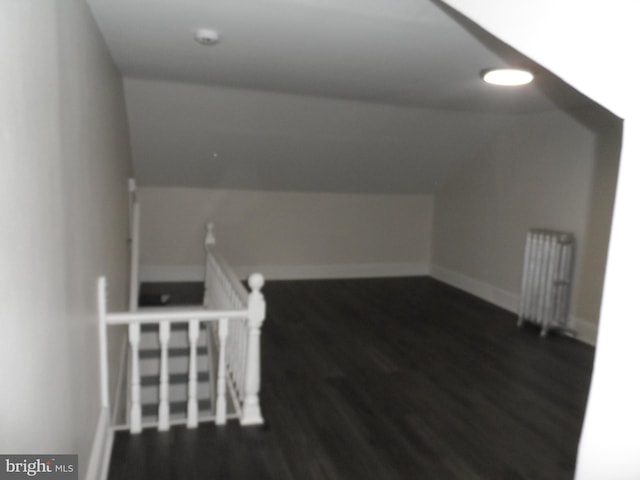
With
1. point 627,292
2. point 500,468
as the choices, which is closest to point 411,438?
point 500,468

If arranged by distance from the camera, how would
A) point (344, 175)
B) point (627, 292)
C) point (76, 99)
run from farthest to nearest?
point (344, 175) < point (76, 99) < point (627, 292)

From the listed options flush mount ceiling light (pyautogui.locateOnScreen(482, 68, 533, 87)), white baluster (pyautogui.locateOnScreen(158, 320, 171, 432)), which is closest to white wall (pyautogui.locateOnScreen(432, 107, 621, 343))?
flush mount ceiling light (pyautogui.locateOnScreen(482, 68, 533, 87))

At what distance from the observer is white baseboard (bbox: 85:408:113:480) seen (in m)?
1.90

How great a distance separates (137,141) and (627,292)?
4.59 m

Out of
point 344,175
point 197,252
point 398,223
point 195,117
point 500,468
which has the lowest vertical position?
point 500,468

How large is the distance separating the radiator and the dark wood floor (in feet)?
0.57

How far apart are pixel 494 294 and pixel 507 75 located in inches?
116

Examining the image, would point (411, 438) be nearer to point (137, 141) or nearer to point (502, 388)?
point (502, 388)

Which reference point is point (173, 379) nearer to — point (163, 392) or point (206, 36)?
point (163, 392)

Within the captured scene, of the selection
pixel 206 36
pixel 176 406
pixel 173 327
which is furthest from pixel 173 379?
pixel 206 36

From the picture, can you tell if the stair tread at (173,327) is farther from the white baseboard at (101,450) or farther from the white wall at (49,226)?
the white wall at (49,226)

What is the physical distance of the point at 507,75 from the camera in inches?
115

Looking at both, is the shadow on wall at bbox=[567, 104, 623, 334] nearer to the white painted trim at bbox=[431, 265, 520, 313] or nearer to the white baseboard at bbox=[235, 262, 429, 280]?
the white painted trim at bbox=[431, 265, 520, 313]

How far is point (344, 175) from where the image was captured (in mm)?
5699
